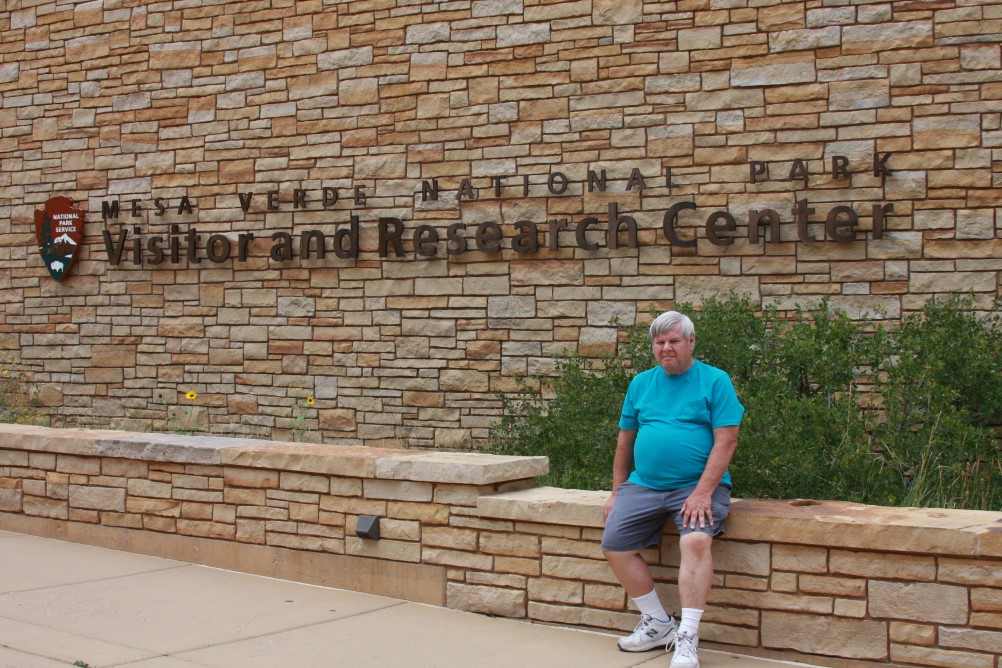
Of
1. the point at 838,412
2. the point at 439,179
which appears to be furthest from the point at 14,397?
the point at 838,412

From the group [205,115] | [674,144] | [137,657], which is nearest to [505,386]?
[674,144]

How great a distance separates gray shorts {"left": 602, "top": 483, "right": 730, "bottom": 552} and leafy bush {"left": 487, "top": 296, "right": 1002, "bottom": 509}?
3.07 ft

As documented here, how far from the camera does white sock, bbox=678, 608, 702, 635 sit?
4.30 m

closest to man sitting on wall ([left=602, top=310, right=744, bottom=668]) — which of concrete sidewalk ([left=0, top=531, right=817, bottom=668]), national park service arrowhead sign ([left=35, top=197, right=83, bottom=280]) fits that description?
concrete sidewalk ([left=0, top=531, right=817, bottom=668])

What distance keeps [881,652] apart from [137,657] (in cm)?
304

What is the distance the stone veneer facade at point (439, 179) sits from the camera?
27.0 ft

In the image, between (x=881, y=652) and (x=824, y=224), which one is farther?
(x=824, y=224)

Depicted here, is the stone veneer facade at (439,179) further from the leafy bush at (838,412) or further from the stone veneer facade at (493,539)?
the stone veneer facade at (493,539)

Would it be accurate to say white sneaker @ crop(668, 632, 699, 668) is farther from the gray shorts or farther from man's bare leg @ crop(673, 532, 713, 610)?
the gray shorts

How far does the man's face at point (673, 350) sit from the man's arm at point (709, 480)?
322 mm

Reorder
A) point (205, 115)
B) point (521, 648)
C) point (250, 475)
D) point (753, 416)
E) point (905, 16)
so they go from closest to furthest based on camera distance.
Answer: point (521, 648) < point (753, 416) < point (250, 475) < point (905, 16) < point (205, 115)

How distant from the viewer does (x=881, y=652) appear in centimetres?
427

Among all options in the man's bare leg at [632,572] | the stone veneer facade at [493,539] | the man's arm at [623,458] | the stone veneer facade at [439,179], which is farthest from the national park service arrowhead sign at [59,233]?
the man's bare leg at [632,572]

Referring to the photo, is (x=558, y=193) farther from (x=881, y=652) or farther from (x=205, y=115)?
(x=881, y=652)
